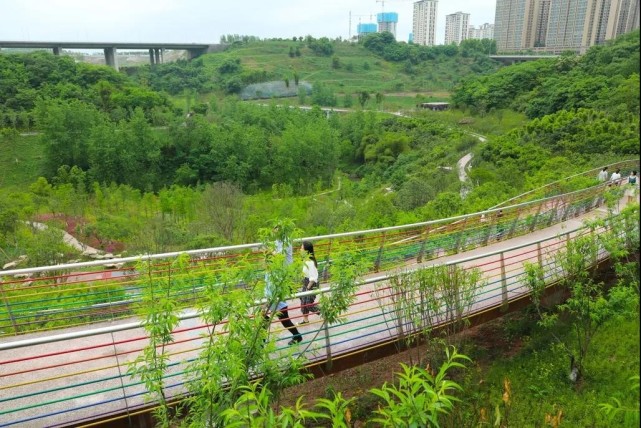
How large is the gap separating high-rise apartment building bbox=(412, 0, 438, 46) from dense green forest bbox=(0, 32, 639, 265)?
64.2 meters

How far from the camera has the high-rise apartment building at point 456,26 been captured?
115m

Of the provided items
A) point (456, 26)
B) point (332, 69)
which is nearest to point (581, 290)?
point (332, 69)

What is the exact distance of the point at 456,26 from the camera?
11712 cm

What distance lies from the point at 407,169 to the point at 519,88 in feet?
52.6

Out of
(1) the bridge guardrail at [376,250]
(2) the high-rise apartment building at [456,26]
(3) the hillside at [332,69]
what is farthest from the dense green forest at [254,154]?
(2) the high-rise apartment building at [456,26]

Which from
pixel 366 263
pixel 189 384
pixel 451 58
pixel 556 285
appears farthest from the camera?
pixel 451 58

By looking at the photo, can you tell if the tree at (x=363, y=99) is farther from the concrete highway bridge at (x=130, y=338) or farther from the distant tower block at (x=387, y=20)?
the distant tower block at (x=387, y=20)

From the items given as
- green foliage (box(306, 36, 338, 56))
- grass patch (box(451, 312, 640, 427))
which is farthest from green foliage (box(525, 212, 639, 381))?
green foliage (box(306, 36, 338, 56))

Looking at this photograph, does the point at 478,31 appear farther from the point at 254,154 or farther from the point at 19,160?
the point at 19,160

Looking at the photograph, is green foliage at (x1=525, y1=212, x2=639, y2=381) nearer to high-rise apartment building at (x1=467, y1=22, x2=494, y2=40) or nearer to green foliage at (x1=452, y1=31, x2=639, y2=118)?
green foliage at (x1=452, y1=31, x2=639, y2=118)

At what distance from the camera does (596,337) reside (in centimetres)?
510

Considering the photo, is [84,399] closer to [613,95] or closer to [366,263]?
[366,263]

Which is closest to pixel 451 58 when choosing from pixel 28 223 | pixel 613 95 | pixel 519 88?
pixel 519 88

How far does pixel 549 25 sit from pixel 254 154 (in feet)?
101
